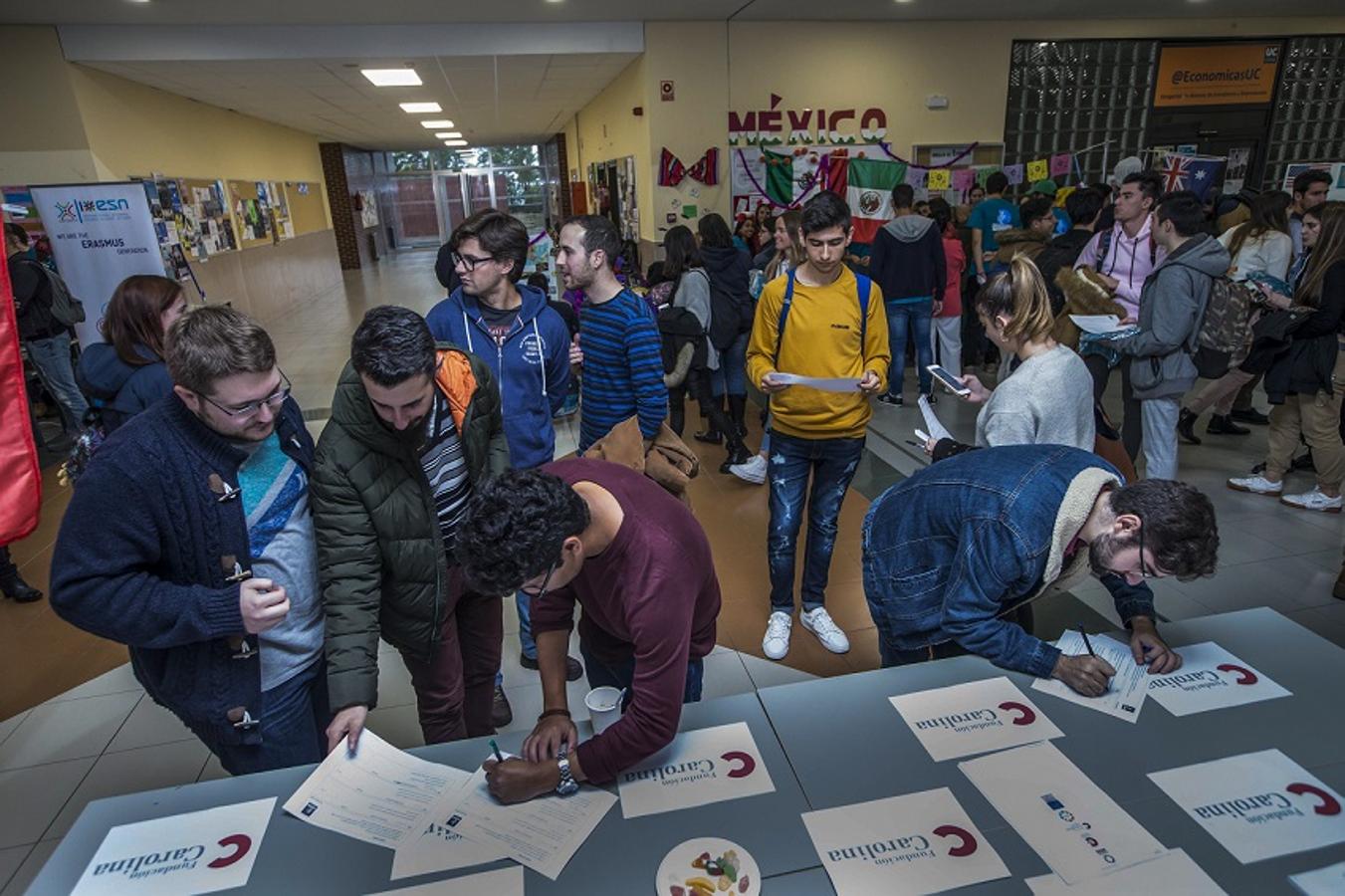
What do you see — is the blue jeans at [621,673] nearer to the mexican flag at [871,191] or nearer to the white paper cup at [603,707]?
the white paper cup at [603,707]

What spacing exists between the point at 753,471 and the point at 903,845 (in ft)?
11.3

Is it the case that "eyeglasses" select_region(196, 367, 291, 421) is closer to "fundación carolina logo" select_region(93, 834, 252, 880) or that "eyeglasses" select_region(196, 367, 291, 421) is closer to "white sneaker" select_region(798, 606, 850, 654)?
"fundación carolina logo" select_region(93, 834, 252, 880)

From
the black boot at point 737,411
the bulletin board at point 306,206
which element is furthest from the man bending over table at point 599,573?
the bulletin board at point 306,206

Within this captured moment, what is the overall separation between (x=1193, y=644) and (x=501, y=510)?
1549 millimetres

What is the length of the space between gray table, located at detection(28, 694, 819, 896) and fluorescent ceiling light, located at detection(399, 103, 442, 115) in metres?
11.2

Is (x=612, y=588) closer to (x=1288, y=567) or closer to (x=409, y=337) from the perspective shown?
(x=409, y=337)

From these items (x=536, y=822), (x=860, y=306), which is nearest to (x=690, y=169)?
(x=860, y=306)

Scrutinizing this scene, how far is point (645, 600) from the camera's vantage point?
1279 millimetres

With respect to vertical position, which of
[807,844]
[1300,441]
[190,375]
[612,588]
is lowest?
[1300,441]

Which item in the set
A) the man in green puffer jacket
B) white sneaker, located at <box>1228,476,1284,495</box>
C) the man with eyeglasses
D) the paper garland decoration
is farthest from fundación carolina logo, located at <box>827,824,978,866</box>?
the paper garland decoration

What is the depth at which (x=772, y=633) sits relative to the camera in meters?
2.88

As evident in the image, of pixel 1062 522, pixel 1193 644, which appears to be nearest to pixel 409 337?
pixel 1062 522

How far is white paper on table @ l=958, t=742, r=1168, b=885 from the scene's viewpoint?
3.77 ft

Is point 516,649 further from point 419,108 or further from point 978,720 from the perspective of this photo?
point 419,108
